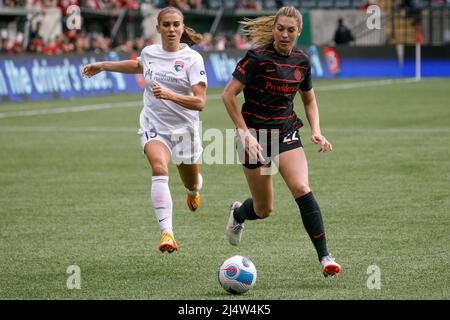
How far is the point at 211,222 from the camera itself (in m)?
11.2

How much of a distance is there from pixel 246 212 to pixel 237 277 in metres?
1.79

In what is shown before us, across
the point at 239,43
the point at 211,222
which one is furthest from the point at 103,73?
the point at 211,222

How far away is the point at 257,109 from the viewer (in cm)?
862

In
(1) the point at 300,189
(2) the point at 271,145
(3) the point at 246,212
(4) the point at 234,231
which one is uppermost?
(2) the point at 271,145

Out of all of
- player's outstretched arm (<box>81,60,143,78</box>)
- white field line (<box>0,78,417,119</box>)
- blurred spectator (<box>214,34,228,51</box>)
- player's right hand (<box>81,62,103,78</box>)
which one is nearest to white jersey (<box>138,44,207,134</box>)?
player's outstretched arm (<box>81,60,143,78</box>)

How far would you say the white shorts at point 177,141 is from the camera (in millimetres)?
9664

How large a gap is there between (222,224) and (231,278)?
3.31 m

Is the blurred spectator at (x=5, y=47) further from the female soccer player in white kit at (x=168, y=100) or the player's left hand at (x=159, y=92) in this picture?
the player's left hand at (x=159, y=92)

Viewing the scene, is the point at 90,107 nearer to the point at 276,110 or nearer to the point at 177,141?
the point at 177,141

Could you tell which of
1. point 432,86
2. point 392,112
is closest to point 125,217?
point 392,112

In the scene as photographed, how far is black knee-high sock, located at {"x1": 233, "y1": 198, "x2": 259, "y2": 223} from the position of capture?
9445mm

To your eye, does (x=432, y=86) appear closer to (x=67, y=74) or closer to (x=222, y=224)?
(x=67, y=74)

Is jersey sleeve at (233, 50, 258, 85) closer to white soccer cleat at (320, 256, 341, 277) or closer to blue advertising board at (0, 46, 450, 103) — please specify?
white soccer cleat at (320, 256, 341, 277)

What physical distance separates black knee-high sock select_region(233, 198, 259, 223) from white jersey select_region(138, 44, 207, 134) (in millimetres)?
938
